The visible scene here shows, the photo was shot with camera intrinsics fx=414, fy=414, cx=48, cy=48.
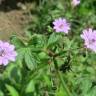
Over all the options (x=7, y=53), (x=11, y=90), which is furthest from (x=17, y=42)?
(x=11, y=90)

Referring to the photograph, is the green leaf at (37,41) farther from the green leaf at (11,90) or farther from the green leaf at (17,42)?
the green leaf at (11,90)

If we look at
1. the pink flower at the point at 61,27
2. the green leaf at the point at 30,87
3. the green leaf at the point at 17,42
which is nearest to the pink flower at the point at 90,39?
Answer: the pink flower at the point at 61,27

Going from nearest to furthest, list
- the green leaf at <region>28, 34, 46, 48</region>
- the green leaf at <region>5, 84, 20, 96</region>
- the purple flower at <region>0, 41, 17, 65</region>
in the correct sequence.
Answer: the purple flower at <region>0, 41, 17, 65</region>
the green leaf at <region>28, 34, 46, 48</region>
the green leaf at <region>5, 84, 20, 96</region>

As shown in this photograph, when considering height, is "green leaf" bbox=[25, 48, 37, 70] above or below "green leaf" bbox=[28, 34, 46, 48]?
below

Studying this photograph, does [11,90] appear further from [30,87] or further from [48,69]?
[48,69]

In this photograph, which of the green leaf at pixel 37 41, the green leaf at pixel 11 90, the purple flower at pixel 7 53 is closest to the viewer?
the purple flower at pixel 7 53

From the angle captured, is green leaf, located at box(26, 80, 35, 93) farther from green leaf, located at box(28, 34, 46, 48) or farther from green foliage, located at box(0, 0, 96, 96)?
green leaf, located at box(28, 34, 46, 48)

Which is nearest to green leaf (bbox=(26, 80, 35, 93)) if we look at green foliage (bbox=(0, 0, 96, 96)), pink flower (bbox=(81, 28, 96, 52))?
green foliage (bbox=(0, 0, 96, 96))

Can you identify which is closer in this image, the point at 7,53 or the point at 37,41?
the point at 7,53
